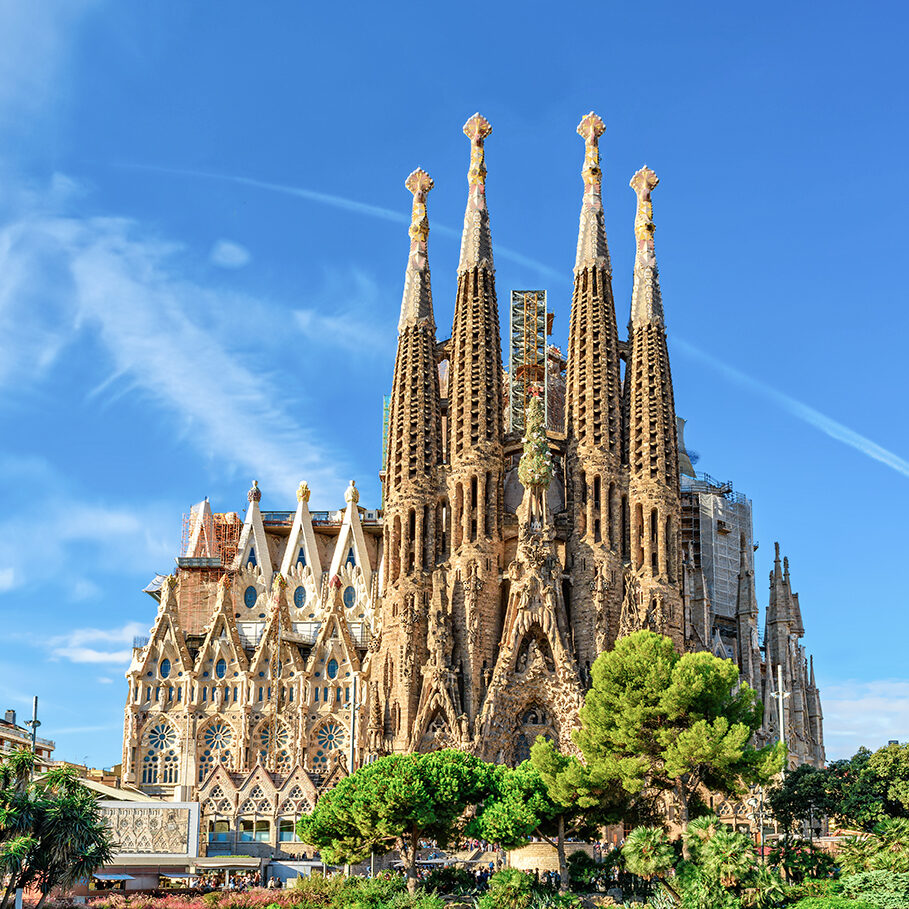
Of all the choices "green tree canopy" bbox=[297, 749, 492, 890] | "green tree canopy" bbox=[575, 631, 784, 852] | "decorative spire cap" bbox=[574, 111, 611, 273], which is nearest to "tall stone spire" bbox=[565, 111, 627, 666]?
"decorative spire cap" bbox=[574, 111, 611, 273]

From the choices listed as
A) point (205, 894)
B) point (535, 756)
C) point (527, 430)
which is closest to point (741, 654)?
point (527, 430)

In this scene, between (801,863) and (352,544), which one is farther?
(352,544)

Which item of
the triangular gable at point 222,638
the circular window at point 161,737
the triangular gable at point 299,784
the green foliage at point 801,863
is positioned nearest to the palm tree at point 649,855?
the green foliage at point 801,863

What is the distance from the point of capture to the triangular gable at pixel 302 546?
223 ft

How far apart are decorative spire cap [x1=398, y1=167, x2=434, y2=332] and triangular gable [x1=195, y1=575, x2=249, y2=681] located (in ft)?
51.3

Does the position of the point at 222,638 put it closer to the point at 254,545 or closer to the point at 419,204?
the point at 254,545

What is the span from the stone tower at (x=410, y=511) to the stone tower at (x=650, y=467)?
865cm

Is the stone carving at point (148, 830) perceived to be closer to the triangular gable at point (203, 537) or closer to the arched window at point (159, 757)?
the arched window at point (159, 757)

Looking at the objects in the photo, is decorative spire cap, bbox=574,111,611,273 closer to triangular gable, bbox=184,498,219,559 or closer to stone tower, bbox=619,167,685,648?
stone tower, bbox=619,167,685,648

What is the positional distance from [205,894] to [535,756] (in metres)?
10.4

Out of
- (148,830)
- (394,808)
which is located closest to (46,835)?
(148,830)

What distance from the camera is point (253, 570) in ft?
224

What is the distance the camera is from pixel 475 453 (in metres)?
57.0

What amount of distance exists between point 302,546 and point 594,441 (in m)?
19.2
